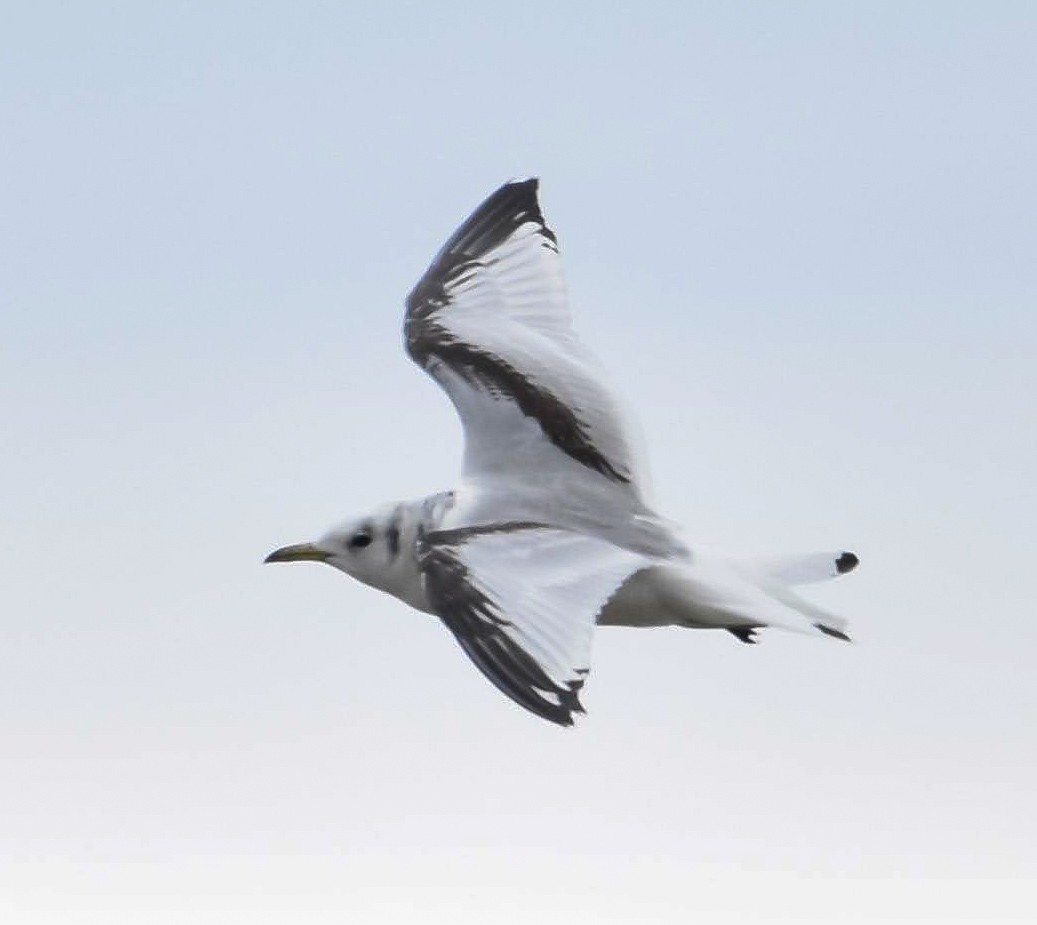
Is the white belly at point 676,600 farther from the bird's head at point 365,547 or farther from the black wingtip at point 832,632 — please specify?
the bird's head at point 365,547

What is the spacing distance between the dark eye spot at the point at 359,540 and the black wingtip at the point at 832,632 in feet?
6.03

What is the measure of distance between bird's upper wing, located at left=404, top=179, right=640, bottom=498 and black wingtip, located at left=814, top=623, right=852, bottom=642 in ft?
3.29

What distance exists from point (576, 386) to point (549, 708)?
9.16 feet

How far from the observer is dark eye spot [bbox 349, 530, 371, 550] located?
30.0 feet

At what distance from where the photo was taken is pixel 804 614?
28.1ft

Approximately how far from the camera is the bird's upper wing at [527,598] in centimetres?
706

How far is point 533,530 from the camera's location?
8.37 meters

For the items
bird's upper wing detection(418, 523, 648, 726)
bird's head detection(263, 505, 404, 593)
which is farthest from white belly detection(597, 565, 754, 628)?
bird's head detection(263, 505, 404, 593)

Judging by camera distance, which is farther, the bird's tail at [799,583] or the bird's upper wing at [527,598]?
the bird's tail at [799,583]

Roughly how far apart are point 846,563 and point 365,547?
6.21ft

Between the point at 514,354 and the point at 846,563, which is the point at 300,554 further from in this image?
the point at 846,563

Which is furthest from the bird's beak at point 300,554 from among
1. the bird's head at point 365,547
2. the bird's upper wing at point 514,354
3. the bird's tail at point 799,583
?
the bird's tail at point 799,583

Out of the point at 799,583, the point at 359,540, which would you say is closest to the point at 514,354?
the point at 359,540

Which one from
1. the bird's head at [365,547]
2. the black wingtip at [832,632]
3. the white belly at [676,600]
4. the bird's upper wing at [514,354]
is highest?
the bird's upper wing at [514,354]
